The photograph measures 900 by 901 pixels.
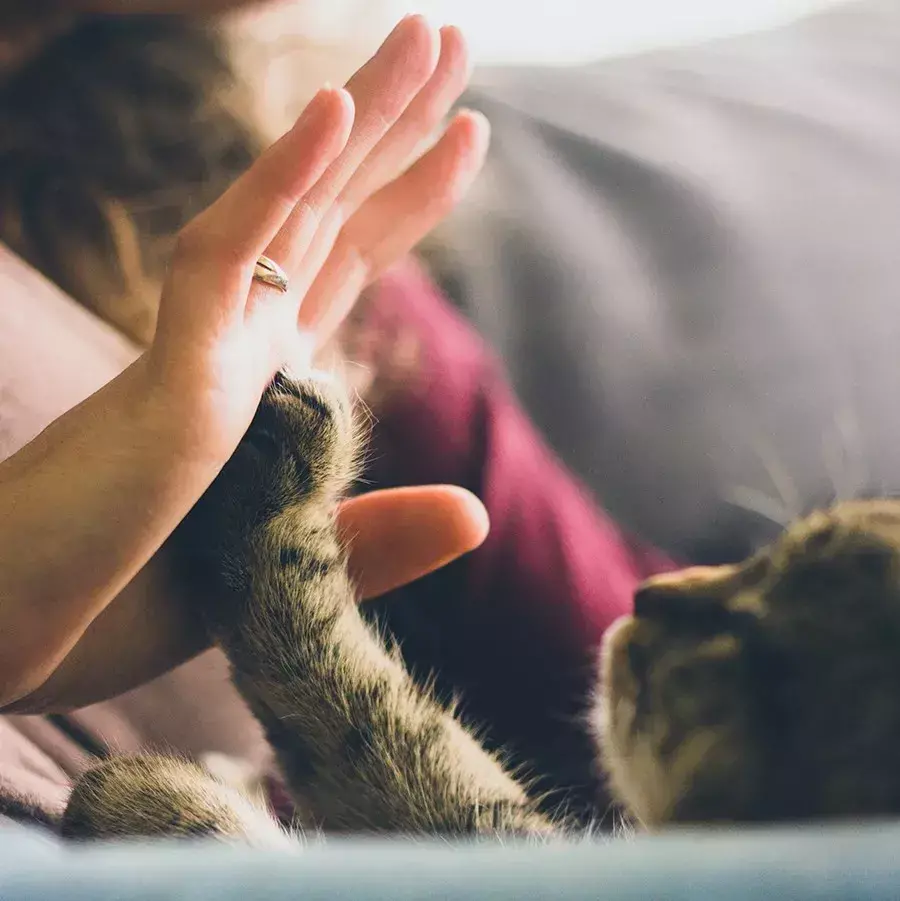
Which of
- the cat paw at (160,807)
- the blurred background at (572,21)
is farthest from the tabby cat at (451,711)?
the blurred background at (572,21)

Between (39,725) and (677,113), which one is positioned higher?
(677,113)

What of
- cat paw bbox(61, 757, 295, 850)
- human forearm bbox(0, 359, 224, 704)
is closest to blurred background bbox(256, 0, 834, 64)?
human forearm bbox(0, 359, 224, 704)

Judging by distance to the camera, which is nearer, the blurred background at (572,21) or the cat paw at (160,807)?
the cat paw at (160,807)

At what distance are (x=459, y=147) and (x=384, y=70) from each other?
0.06 meters

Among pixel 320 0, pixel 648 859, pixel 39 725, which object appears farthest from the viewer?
pixel 320 0

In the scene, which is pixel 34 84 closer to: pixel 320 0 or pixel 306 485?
pixel 320 0

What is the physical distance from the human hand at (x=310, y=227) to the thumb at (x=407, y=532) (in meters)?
0.07

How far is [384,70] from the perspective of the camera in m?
0.42

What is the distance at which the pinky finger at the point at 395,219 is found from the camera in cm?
43

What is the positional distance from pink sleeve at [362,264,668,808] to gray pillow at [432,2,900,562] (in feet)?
0.04

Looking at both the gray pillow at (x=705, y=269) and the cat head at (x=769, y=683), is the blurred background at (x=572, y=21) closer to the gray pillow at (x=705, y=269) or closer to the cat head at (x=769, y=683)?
the gray pillow at (x=705, y=269)

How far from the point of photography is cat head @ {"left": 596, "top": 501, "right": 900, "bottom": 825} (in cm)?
30

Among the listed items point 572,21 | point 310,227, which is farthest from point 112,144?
point 572,21

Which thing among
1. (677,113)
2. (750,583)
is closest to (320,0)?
(677,113)
